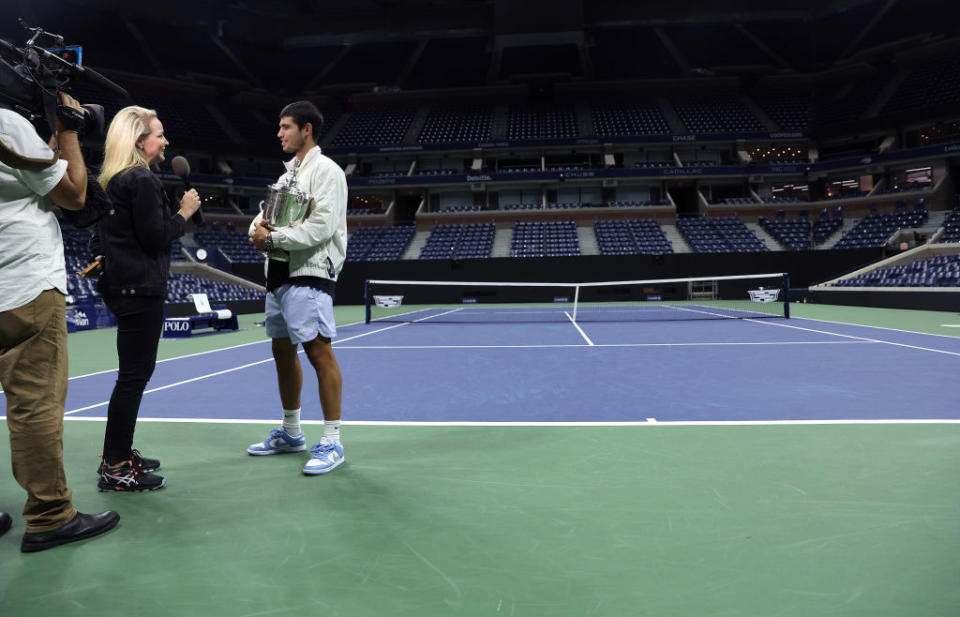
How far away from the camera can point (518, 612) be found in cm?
171

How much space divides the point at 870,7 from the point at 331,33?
37368 millimetres

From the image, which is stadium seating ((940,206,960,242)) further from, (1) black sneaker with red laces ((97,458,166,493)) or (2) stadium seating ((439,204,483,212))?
(1) black sneaker with red laces ((97,458,166,493))

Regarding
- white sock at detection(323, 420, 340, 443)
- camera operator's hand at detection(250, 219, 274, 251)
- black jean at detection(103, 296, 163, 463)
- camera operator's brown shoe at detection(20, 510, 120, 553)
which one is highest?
camera operator's hand at detection(250, 219, 274, 251)

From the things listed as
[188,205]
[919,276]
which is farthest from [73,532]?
[919,276]

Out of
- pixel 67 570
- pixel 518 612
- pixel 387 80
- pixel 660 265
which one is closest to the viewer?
pixel 518 612

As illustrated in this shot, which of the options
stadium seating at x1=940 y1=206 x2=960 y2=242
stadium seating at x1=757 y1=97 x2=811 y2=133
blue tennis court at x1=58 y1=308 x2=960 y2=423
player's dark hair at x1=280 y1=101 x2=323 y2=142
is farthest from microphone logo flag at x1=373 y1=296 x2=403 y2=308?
stadium seating at x1=757 y1=97 x2=811 y2=133

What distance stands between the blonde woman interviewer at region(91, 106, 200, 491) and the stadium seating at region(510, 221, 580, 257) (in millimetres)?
27972

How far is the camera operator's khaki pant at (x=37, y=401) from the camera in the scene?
2180 mm

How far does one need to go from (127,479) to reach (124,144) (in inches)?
73.8

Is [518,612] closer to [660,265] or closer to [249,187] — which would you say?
[660,265]

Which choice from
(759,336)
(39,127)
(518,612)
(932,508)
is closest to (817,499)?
(932,508)

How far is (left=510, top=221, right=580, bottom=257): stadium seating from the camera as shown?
31.4 meters

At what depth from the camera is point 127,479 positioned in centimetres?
290

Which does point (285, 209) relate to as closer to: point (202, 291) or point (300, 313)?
point (300, 313)
